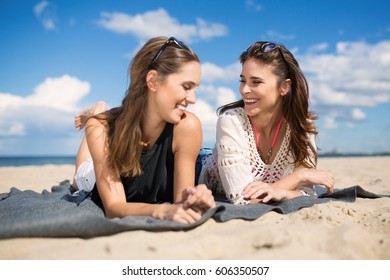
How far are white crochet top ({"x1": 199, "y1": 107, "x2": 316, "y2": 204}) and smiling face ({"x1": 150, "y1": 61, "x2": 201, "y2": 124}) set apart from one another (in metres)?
0.53

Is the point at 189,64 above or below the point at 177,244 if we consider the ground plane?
above

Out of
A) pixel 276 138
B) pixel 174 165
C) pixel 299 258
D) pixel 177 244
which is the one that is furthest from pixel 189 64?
pixel 299 258

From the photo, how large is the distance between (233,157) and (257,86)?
2.53ft

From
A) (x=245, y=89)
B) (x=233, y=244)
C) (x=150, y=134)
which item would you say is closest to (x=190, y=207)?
(x=233, y=244)

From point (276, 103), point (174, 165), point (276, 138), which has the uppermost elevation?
point (276, 103)

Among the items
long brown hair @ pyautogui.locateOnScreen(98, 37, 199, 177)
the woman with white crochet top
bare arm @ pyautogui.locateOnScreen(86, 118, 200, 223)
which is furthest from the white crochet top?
Result: bare arm @ pyautogui.locateOnScreen(86, 118, 200, 223)

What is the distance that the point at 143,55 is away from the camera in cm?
352

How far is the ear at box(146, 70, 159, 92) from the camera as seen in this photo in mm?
3428

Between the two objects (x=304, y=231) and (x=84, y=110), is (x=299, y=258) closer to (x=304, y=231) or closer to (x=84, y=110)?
(x=304, y=231)

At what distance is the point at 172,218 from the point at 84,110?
3003 mm

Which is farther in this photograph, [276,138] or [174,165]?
[276,138]

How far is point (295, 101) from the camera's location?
4.02 m

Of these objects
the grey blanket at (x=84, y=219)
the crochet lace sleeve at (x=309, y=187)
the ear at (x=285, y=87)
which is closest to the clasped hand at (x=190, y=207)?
the grey blanket at (x=84, y=219)

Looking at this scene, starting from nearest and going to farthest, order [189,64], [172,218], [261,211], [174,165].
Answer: [172,218], [261,211], [189,64], [174,165]
